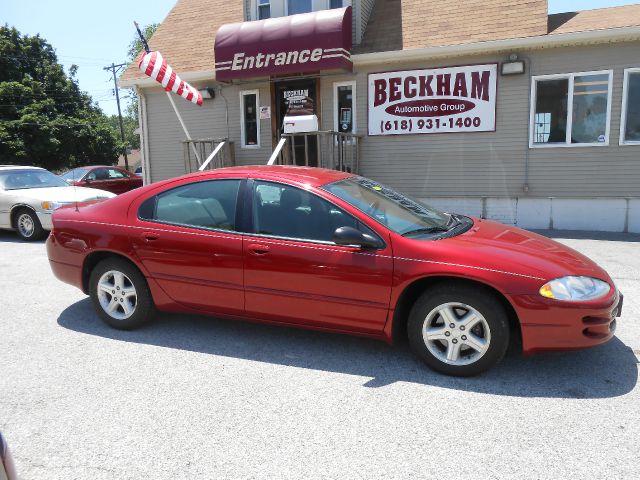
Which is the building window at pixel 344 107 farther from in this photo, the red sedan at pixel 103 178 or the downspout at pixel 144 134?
the red sedan at pixel 103 178

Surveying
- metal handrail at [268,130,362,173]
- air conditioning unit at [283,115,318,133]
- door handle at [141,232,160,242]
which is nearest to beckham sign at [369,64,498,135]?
metal handrail at [268,130,362,173]

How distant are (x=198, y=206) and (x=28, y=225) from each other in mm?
6757

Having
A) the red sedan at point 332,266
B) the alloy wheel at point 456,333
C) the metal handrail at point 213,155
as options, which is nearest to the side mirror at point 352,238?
the red sedan at point 332,266

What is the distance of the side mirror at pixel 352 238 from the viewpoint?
3.52m

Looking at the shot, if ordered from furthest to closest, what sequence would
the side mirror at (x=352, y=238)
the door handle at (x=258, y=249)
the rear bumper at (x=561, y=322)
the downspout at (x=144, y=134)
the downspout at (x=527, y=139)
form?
1. the downspout at (x=144, y=134)
2. the downspout at (x=527, y=139)
3. the door handle at (x=258, y=249)
4. the side mirror at (x=352, y=238)
5. the rear bumper at (x=561, y=322)

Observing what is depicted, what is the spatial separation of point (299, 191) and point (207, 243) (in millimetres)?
854

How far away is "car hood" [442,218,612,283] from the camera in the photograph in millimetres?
3323

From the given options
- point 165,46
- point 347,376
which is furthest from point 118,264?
point 165,46

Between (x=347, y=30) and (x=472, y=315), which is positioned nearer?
(x=472, y=315)

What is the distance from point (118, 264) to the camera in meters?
4.44

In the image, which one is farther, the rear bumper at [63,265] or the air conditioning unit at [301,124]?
the air conditioning unit at [301,124]

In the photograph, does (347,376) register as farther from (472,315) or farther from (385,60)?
(385,60)

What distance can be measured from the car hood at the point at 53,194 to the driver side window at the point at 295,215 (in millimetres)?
6325

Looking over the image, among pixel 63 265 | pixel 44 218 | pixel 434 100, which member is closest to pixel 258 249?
pixel 63 265
